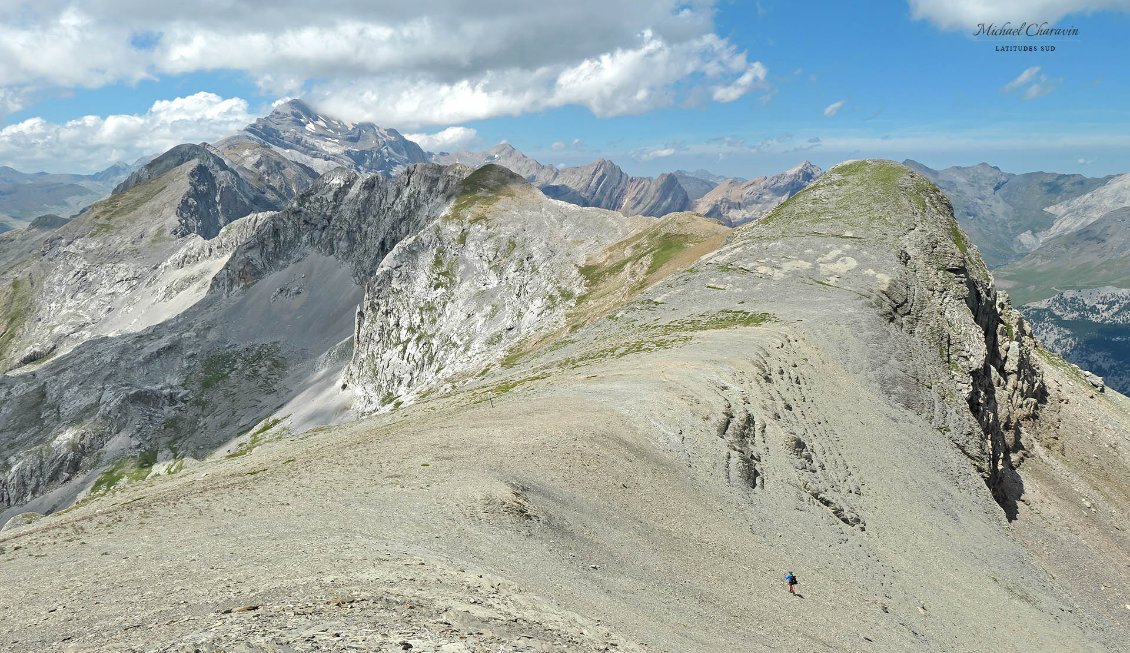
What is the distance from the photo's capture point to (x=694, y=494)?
34.6m

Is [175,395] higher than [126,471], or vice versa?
[175,395]

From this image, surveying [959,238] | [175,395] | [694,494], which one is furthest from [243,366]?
[959,238]

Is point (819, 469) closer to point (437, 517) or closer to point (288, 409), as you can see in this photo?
point (437, 517)

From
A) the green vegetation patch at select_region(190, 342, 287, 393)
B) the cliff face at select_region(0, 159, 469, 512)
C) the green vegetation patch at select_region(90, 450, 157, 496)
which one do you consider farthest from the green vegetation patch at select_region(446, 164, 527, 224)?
the green vegetation patch at select_region(90, 450, 157, 496)

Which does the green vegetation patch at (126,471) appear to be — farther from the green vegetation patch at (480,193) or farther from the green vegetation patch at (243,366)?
the green vegetation patch at (480,193)

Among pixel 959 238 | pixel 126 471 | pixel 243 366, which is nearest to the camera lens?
pixel 959 238

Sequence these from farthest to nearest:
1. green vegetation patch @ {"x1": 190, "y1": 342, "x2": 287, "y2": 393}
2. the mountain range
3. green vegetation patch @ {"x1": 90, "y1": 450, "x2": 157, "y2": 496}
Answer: green vegetation patch @ {"x1": 190, "y1": 342, "x2": 287, "y2": 393} < green vegetation patch @ {"x1": 90, "y1": 450, "x2": 157, "y2": 496} < the mountain range

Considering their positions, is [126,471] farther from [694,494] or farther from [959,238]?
[959,238]

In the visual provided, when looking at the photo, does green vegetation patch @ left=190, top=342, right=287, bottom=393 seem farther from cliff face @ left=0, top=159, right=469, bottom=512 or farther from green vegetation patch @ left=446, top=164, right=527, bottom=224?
green vegetation patch @ left=446, top=164, right=527, bottom=224

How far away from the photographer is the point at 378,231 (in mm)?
197250

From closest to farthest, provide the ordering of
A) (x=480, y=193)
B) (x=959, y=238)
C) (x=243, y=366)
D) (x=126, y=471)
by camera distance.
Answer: (x=959, y=238)
(x=126, y=471)
(x=480, y=193)
(x=243, y=366)

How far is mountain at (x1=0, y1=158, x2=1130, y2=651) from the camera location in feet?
63.8

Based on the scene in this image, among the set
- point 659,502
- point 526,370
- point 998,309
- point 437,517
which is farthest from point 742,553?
point 998,309

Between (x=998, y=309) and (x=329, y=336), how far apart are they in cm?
17356
